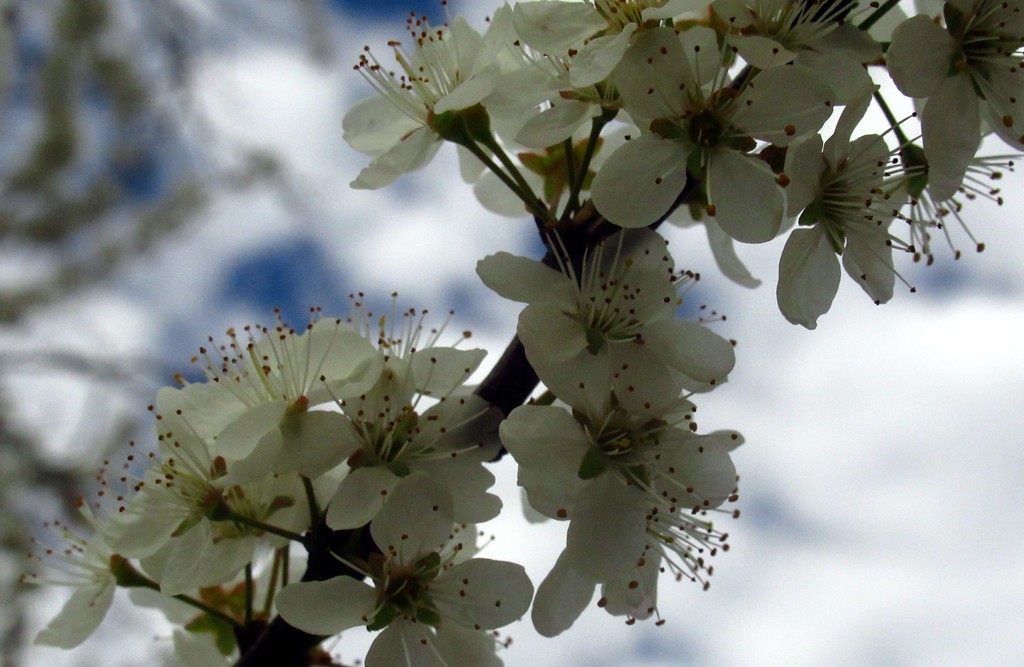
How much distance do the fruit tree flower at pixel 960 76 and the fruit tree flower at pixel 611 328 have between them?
354 mm

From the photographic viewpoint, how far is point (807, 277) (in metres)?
1.12

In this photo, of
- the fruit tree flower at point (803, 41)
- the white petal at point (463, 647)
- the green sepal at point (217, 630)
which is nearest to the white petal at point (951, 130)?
the fruit tree flower at point (803, 41)

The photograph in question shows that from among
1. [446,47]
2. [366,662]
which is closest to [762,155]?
[446,47]

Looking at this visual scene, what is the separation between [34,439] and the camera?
4.05 meters

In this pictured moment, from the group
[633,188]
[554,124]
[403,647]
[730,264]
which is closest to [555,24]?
[554,124]

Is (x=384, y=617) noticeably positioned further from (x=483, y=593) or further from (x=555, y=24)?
(x=555, y=24)

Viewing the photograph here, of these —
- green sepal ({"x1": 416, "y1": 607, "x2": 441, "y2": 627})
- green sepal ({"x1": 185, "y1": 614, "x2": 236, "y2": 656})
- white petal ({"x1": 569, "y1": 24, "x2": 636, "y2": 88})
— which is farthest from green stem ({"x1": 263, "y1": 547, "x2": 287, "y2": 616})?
white petal ({"x1": 569, "y1": 24, "x2": 636, "y2": 88})

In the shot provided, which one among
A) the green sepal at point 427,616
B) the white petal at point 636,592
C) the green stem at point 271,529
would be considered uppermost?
the white petal at point 636,592

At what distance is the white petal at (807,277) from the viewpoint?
43.6 inches

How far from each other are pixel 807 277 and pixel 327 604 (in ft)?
2.40

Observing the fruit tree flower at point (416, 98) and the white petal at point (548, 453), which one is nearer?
the white petal at point (548, 453)

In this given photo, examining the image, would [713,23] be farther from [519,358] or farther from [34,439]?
[34,439]

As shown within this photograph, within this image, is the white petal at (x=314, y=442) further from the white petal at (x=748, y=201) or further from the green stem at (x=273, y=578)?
the white petal at (x=748, y=201)

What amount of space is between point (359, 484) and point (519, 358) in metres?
0.26
